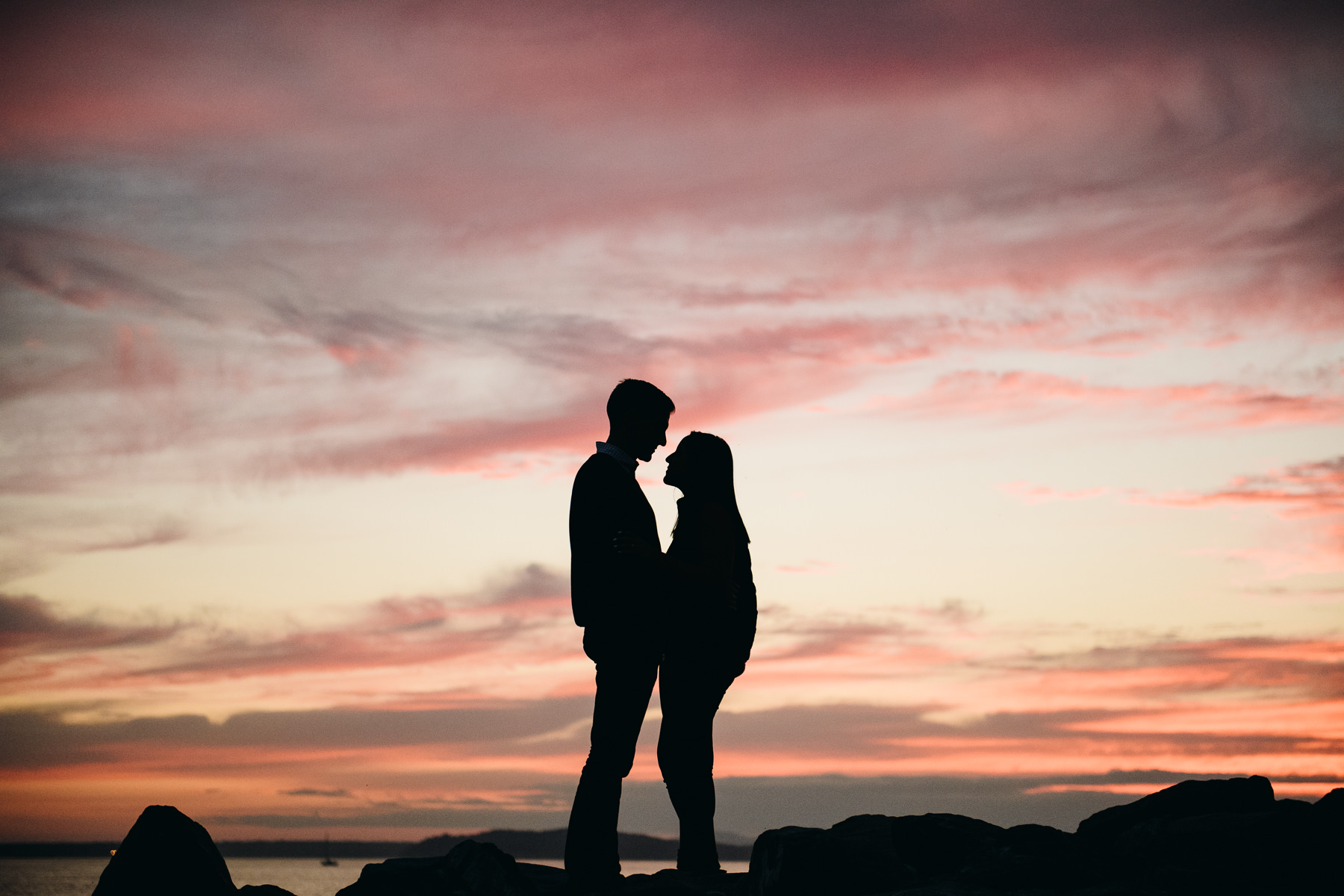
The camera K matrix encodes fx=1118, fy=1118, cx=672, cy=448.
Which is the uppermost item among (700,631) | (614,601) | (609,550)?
(609,550)

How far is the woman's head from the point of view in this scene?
24.0 ft

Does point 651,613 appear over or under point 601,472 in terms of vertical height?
under

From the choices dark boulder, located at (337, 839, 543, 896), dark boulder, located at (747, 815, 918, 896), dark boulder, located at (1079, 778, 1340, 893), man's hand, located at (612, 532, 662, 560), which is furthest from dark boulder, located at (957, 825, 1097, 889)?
dark boulder, located at (337, 839, 543, 896)

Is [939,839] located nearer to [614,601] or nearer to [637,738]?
[637,738]

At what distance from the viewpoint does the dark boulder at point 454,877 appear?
7738 mm

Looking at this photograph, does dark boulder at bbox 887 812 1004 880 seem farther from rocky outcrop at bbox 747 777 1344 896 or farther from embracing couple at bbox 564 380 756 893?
embracing couple at bbox 564 380 756 893

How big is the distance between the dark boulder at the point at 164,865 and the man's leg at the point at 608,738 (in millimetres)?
3771

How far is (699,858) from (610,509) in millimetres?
2647

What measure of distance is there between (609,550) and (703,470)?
960 millimetres

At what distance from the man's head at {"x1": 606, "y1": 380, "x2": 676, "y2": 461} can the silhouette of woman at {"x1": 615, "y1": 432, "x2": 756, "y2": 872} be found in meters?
0.47

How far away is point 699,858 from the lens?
7.62 metres

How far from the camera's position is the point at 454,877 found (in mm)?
7953

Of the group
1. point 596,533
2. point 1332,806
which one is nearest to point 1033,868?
point 1332,806

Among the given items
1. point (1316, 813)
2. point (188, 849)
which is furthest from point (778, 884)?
point (188, 849)
